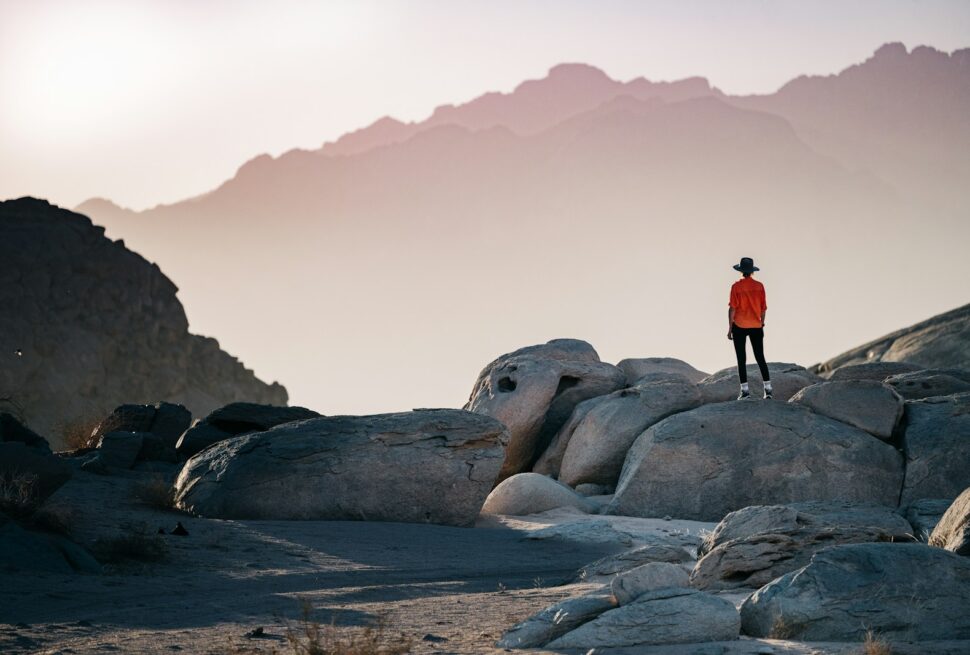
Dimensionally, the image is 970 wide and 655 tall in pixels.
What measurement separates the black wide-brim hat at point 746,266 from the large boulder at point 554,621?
33.4ft

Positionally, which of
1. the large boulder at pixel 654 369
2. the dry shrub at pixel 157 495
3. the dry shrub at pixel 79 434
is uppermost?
the large boulder at pixel 654 369

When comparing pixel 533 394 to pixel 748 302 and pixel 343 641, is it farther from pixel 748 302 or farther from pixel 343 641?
pixel 343 641

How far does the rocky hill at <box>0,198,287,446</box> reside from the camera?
44775 millimetres

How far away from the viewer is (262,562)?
12.1 m

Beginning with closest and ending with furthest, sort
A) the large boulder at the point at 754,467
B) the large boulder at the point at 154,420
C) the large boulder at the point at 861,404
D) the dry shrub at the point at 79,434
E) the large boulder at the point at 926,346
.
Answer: the large boulder at the point at 754,467
the large boulder at the point at 861,404
the large boulder at the point at 154,420
the dry shrub at the point at 79,434
the large boulder at the point at 926,346

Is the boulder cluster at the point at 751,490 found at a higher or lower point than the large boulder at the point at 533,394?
lower

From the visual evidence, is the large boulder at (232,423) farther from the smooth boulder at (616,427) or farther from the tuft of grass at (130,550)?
the tuft of grass at (130,550)

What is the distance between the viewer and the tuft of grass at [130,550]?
1153 centimetres

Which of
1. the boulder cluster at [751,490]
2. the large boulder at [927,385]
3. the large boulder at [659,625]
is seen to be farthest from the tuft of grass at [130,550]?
the large boulder at [927,385]

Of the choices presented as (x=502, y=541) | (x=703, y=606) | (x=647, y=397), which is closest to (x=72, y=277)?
(x=647, y=397)

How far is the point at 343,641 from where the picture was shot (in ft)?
25.2

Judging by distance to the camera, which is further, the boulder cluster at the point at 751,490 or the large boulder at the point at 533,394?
the large boulder at the point at 533,394

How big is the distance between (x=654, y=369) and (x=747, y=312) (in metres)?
6.07

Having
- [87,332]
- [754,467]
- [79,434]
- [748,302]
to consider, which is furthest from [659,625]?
[87,332]
